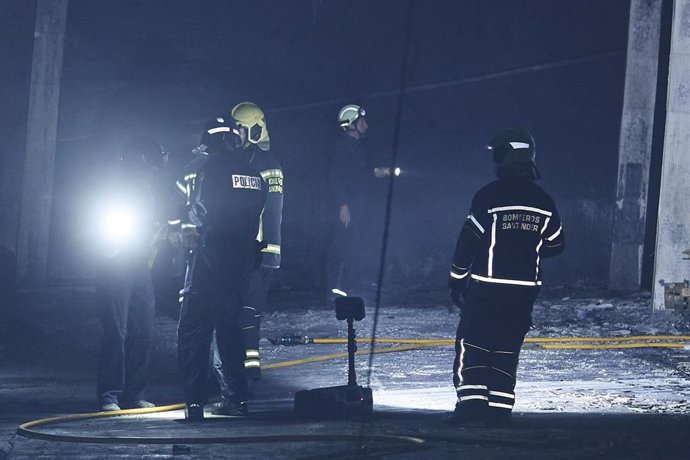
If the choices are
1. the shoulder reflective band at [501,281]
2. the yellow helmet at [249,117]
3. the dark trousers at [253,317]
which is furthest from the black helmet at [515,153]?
the dark trousers at [253,317]

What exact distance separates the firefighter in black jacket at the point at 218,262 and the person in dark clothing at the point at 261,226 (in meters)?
0.88

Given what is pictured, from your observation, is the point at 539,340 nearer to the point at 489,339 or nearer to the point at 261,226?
the point at 261,226

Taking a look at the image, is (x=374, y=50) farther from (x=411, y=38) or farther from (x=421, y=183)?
(x=421, y=183)

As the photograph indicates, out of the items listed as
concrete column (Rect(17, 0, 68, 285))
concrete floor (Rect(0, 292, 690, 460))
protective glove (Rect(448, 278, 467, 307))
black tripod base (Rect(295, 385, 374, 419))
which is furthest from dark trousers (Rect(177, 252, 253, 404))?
concrete column (Rect(17, 0, 68, 285))

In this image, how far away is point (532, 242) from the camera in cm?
816

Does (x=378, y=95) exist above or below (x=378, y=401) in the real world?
above

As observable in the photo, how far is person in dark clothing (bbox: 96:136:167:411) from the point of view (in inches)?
350

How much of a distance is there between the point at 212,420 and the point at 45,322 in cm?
571

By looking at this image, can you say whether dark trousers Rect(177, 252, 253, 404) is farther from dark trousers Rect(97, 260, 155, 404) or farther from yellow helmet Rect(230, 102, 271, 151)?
yellow helmet Rect(230, 102, 271, 151)

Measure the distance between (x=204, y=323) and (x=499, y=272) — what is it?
1.80 m

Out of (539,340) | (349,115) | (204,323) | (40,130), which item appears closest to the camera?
(204,323)

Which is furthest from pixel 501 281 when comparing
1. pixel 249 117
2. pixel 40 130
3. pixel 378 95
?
pixel 378 95

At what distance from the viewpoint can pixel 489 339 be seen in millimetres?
8109

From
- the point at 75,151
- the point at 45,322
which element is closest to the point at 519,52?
the point at 75,151
